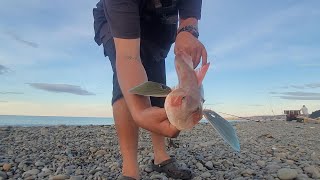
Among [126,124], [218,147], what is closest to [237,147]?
[126,124]

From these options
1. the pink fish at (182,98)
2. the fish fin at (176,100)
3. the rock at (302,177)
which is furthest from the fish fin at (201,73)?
the rock at (302,177)

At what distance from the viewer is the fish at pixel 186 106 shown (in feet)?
5.74

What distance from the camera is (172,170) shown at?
375cm

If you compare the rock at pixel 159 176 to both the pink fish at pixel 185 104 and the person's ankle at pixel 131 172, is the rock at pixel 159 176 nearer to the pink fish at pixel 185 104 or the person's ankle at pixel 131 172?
the person's ankle at pixel 131 172

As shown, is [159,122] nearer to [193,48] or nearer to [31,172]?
[193,48]

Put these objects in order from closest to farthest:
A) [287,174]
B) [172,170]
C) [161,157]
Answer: [172,170] → [161,157] → [287,174]

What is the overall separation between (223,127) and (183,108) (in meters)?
0.29

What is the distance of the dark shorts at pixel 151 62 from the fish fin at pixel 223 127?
1426 millimetres

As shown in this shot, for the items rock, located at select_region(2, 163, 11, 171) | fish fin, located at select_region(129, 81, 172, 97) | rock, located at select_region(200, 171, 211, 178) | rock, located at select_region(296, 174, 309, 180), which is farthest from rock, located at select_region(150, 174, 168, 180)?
fish fin, located at select_region(129, 81, 172, 97)

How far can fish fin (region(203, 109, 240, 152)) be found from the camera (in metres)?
1.83

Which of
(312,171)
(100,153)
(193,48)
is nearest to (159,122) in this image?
(193,48)

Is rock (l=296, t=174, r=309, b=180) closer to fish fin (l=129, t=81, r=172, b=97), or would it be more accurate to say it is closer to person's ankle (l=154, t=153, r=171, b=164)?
person's ankle (l=154, t=153, r=171, b=164)

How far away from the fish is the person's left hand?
2.17ft

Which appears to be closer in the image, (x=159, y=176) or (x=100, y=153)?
(x=159, y=176)
